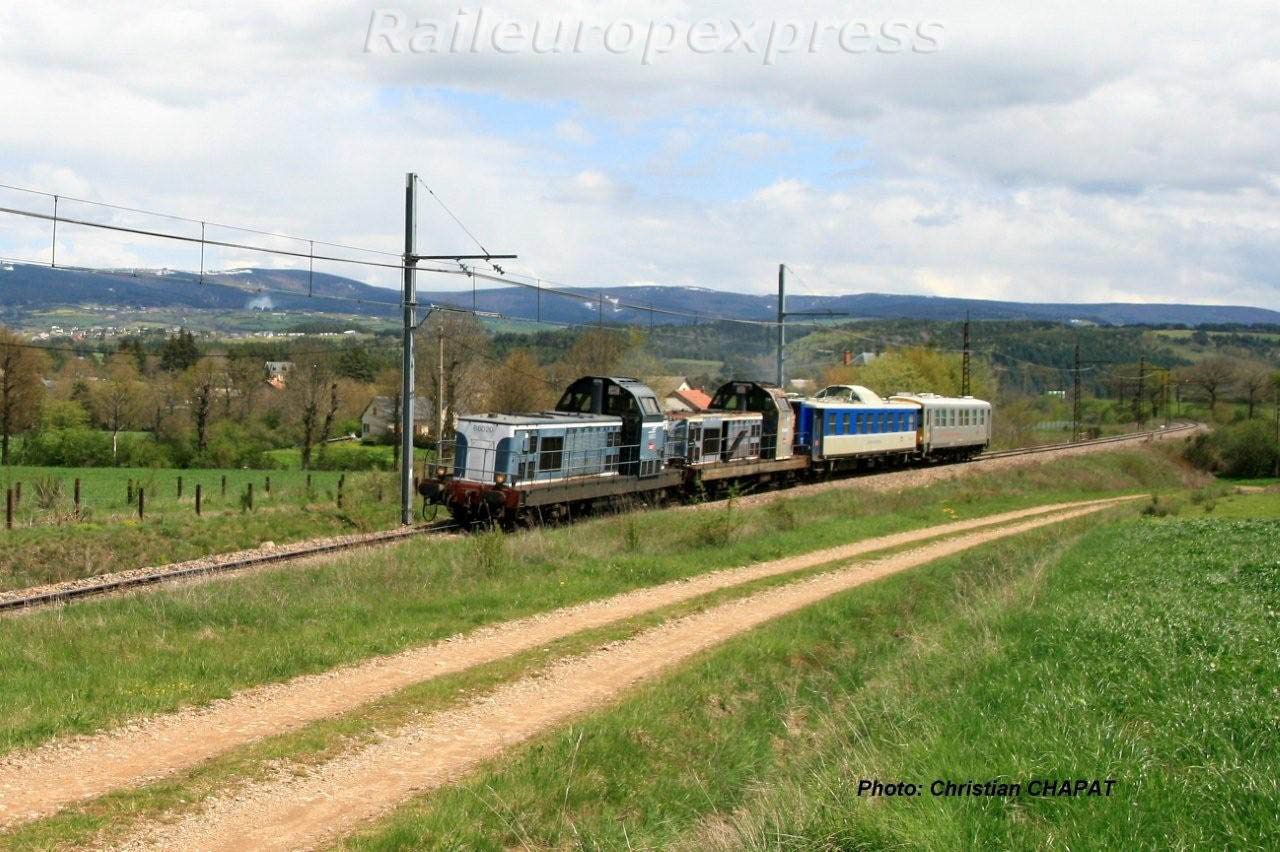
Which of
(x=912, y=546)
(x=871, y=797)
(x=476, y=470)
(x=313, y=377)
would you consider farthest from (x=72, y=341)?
(x=871, y=797)

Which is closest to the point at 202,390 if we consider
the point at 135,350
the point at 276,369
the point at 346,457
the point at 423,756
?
the point at 346,457

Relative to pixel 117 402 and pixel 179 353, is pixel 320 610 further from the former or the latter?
pixel 179 353

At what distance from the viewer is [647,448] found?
30047 mm

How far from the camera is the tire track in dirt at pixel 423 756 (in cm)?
733

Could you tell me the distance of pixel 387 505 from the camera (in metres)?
30.4

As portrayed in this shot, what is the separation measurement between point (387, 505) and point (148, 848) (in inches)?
936

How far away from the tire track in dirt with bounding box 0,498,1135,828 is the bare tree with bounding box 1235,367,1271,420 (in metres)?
102

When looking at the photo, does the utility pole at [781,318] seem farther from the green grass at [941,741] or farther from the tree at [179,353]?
the tree at [179,353]

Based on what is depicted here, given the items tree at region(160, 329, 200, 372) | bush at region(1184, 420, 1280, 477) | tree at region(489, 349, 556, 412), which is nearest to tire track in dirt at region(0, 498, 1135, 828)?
tree at region(489, 349, 556, 412)

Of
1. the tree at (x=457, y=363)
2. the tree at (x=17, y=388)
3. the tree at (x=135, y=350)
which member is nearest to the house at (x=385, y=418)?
the tree at (x=457, y=363)

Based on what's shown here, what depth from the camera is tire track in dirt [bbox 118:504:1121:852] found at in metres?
7.33

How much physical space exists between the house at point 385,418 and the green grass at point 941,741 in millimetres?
50920

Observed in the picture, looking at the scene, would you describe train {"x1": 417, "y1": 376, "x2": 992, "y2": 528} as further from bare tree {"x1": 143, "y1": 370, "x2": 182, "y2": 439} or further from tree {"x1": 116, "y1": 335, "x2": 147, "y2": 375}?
tree {"x1": 116, "y1": 335, "x2": 147, "y2": 375}

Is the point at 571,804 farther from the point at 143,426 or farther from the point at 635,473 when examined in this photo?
the point at 143,426
